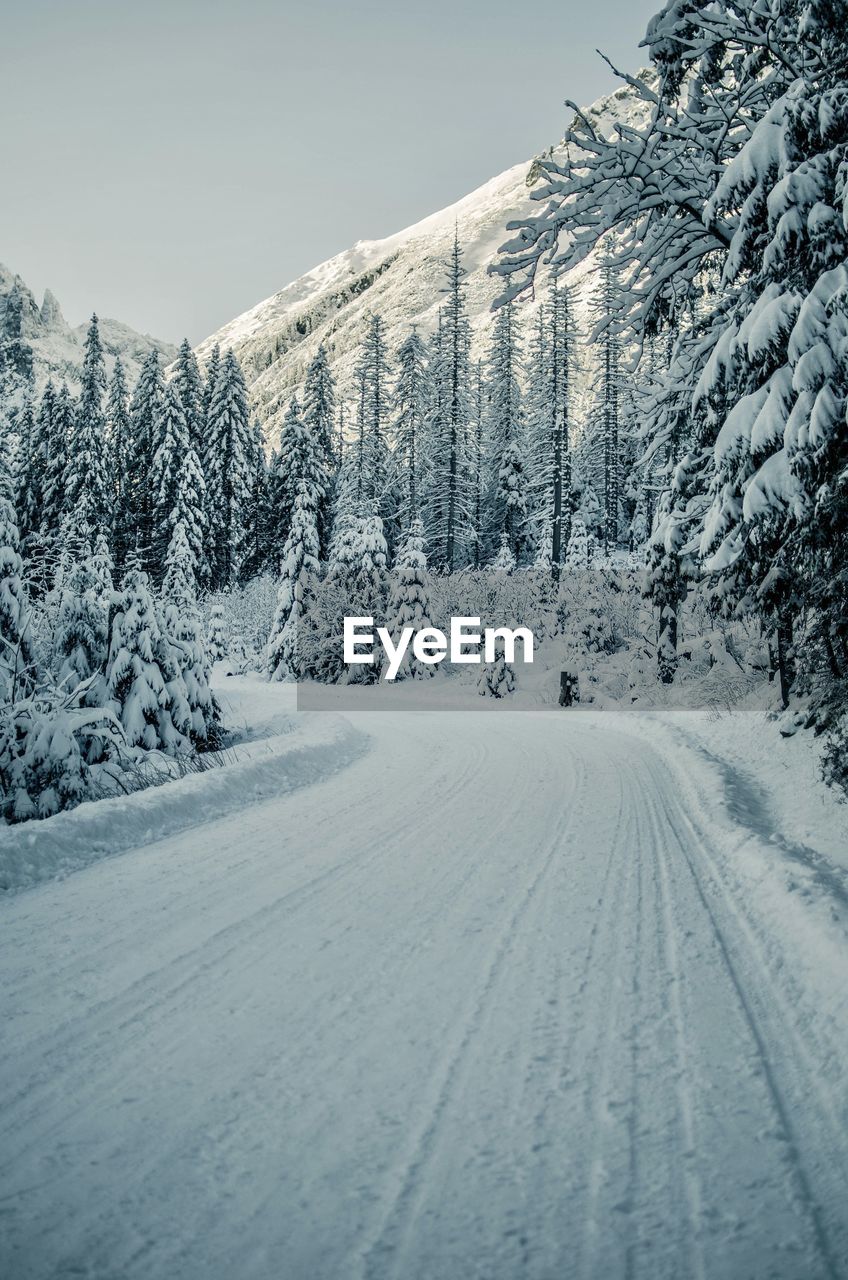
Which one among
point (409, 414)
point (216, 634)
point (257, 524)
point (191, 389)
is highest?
point (191, 389)

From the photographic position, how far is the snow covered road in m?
1.99

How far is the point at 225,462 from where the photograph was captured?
46.5 m

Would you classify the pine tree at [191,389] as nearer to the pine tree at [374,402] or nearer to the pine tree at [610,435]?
the pine tree at [374,402]

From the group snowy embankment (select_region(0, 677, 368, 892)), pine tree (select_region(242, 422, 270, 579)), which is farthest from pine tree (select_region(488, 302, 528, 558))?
snowy embankment (select_region(0, 677, 368, 892))

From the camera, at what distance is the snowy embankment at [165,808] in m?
5.17

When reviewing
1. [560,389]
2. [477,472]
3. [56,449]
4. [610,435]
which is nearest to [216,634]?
[56,449]

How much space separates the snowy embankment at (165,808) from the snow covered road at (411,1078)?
33 centimetres

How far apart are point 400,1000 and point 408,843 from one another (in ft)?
9.08

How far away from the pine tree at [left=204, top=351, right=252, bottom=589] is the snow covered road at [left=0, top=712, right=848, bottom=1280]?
4330cm

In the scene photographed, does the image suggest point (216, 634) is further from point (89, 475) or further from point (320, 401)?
point (320, 401)

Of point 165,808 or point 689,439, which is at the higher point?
point 689,439

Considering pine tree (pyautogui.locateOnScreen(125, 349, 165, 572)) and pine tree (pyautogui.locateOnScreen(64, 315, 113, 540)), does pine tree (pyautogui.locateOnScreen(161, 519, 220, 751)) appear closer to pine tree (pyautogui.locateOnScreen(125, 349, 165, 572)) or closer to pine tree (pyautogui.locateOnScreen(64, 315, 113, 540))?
pine tree (pyautogui.locateOnScreen(64, 315, 113, 540))

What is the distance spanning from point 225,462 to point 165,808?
4328 centimetres

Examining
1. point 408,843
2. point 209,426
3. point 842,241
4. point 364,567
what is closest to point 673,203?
point 842,241
